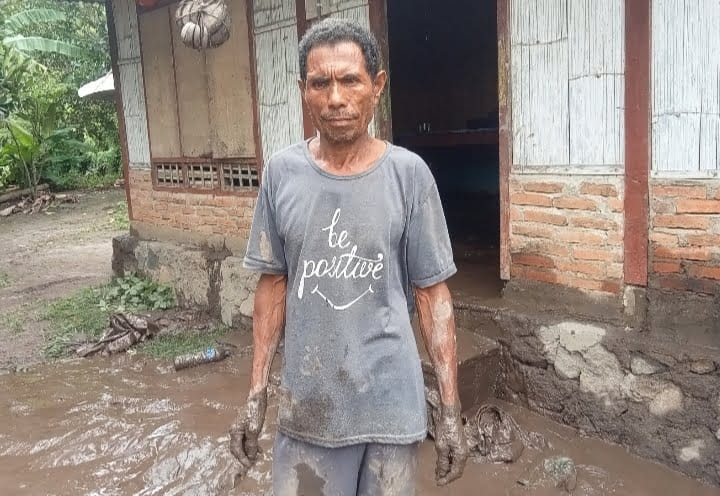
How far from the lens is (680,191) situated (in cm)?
358

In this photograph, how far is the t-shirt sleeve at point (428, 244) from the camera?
2053 mm

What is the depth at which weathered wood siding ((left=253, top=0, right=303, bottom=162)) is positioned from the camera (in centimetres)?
Answer: 568

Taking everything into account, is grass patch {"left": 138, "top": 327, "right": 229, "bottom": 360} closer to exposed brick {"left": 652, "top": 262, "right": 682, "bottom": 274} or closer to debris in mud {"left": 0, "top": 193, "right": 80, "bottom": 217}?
exposed brick {"left": 652, "top": 262, "right": 682, "bottom": 274}

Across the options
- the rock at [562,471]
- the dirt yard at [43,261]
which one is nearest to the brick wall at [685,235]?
the rock at [562,471]

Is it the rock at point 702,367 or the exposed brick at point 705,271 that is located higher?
the exposed brick at point 705,271

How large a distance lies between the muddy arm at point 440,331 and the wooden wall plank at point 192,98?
4962 mm

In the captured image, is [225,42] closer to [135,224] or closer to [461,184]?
[135,224]

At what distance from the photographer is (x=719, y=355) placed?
137 inches

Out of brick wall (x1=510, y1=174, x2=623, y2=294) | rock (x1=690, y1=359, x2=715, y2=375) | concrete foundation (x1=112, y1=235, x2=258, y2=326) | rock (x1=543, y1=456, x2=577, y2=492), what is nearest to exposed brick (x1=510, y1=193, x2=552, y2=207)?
brick wall (x1=510, y1=174, x2=623, y2=294)

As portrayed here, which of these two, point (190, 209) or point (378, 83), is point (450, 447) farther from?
point (190, 209)

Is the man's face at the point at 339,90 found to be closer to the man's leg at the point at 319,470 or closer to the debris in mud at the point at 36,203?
the man's leg at the point at 319,470

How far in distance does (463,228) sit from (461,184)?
1.97 metres

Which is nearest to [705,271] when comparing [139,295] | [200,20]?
[200,20]

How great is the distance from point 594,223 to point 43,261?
9181mm
